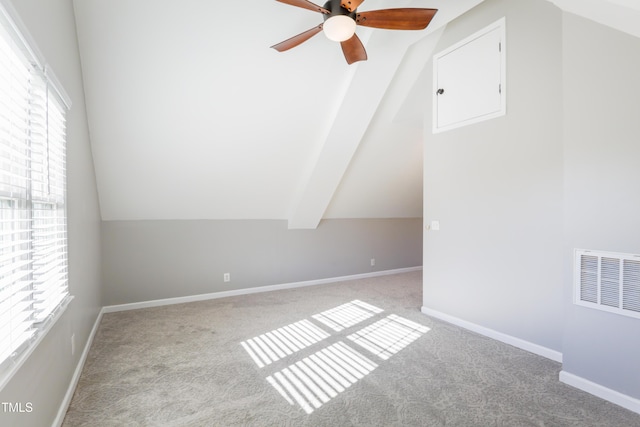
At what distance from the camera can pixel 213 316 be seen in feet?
11.6

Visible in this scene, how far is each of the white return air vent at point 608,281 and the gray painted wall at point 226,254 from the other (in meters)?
3.55

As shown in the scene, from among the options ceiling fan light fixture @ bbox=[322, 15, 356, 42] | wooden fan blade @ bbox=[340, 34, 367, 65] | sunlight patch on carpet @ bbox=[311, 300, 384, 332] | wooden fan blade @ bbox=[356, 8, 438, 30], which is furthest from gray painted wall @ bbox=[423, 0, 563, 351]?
ceiling fan light fixture @ bbox=[322, 15, 356, 42]

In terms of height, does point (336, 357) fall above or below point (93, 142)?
below

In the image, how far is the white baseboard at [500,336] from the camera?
2.47 m

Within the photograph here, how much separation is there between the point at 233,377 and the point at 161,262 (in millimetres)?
2326

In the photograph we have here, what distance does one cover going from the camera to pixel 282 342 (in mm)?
2852

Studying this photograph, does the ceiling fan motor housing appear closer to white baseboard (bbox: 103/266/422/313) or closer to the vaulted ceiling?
the vaulted ceiling

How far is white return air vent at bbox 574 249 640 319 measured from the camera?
1875 millimetres

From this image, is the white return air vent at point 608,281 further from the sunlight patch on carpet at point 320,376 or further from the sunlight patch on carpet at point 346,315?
the sunlight patch on carpet at point 346,315

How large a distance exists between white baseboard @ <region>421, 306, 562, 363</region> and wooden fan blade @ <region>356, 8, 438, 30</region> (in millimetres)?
2658

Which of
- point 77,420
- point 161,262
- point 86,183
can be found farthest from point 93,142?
point 77,420

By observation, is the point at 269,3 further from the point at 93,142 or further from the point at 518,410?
the point at 518,410

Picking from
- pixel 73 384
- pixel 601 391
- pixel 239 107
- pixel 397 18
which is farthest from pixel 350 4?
pixel 73 384

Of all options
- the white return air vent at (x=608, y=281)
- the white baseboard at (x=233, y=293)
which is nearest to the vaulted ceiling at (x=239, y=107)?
the white baseboard at (x=233, y=293)
